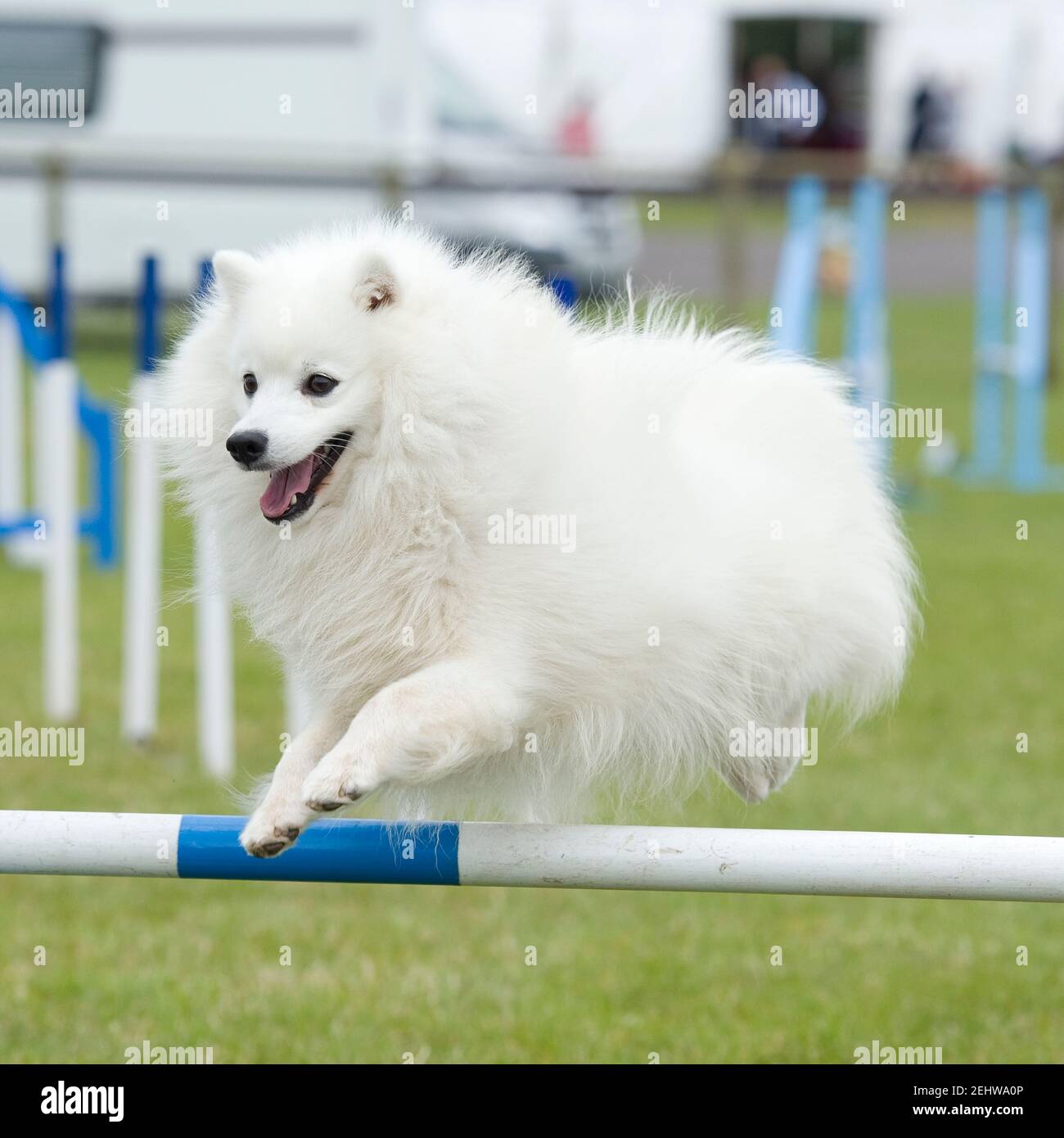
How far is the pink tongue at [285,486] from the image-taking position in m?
3.22

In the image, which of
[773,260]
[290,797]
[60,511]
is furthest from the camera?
[773,260]

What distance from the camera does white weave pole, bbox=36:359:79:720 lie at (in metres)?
7.14

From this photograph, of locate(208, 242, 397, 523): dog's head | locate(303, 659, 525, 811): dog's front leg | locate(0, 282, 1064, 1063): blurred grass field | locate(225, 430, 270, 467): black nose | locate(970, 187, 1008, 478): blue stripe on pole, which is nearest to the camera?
locate(303, 659, 525, 811): dog's front leg

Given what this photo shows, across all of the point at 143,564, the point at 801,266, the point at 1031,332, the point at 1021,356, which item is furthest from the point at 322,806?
the point at 1031,332

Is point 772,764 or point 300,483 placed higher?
point 300,483

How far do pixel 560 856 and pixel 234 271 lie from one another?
1.29 m

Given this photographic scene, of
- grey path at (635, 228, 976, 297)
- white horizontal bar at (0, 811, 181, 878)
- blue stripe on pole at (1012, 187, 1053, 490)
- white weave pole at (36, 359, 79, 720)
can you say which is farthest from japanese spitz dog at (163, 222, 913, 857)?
grey path at (635, 228, 976, 297)

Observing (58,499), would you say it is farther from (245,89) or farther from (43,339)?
(245,89)

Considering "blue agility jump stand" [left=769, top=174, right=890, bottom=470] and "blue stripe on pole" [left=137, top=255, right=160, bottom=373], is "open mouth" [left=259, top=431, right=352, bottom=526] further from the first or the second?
"blue agility jump stand" [left=769, top=174, right=890, bottom=470]

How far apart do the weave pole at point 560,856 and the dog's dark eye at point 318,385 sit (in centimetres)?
80

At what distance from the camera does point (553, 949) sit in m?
5.10

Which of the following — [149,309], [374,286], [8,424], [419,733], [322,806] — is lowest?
[322,806]

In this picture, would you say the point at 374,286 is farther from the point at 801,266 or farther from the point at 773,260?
the point at 773,260

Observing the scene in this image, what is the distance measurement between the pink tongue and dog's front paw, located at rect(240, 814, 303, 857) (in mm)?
596
